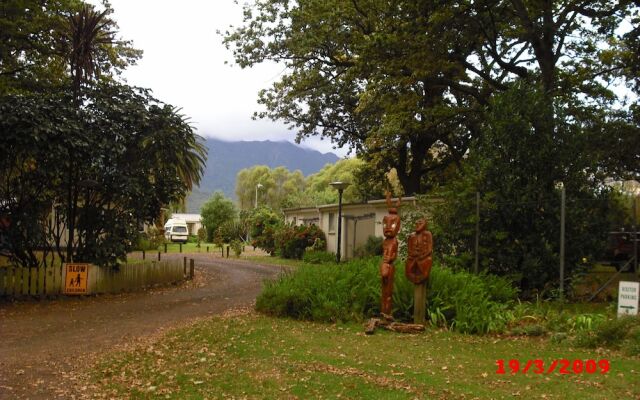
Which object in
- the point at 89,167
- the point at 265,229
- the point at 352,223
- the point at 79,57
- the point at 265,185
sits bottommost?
the point at 265,229

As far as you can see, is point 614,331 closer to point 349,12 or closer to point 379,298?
point 379,298

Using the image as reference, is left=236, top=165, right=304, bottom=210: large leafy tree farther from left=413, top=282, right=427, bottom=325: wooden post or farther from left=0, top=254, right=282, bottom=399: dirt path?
left=413, top=282, right=427, bottom=325: wooden post

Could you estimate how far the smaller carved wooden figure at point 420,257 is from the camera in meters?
9.52

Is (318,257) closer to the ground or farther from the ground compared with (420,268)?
closer to the ground

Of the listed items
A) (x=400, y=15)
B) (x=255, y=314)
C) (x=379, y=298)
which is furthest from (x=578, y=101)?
(x=255, y=314)

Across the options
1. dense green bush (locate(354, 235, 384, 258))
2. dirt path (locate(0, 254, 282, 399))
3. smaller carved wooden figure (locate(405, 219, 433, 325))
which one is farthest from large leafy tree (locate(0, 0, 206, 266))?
dense green bush (locate(354, 235, 384, 258))

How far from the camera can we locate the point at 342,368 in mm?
6812

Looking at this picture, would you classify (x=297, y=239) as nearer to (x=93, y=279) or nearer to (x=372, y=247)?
(x=372, y=247)

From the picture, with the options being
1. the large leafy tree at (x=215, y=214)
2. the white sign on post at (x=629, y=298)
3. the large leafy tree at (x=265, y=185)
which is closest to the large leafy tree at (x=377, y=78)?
the white sign on post at (x=629, y=298)

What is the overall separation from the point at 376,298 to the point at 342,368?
3.66m

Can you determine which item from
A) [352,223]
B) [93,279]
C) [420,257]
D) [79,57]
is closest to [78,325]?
[93,279]

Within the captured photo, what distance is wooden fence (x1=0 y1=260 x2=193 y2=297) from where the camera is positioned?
13008 millimetres

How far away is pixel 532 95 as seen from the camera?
1305cm
